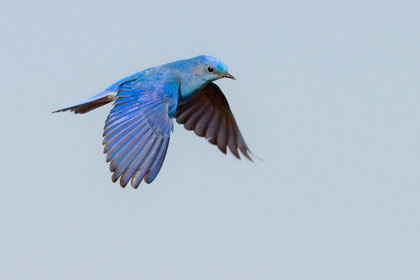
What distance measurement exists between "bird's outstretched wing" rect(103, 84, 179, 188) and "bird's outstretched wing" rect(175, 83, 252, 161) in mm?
1755

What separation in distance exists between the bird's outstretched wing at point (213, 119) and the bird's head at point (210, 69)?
118 cm

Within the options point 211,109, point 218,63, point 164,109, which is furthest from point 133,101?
point 211,109

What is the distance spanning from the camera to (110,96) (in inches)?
612

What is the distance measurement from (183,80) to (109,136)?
2027 millimetres

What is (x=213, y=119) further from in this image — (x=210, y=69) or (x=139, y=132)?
(x=139, y=132)

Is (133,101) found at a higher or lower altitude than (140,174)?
higher

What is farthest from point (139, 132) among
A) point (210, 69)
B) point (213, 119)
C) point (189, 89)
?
point (213, 119)

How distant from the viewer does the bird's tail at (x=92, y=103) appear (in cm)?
1545

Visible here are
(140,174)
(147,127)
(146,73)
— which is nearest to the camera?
(140,174)

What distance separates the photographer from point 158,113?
578 inches

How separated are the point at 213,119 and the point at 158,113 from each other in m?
2.62

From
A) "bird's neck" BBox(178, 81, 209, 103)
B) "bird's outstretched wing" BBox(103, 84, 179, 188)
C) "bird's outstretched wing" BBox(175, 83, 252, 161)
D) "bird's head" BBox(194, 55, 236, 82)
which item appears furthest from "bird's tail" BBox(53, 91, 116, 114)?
"bird's outstretched wing" BBox(175, 83, 252, 161)

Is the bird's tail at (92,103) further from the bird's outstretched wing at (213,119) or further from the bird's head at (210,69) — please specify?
the bird's outstretched wing at (213,119)

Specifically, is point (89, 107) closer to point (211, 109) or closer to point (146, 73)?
point (146, 73)
